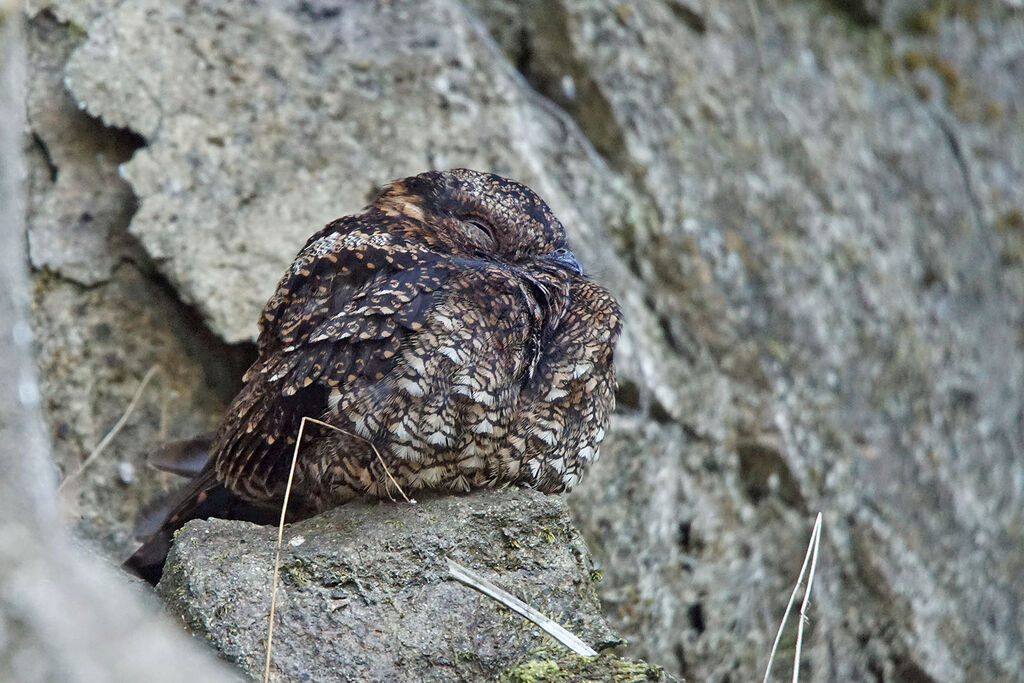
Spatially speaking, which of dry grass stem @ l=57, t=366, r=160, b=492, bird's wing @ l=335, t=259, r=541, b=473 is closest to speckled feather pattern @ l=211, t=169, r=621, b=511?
bird's wing @ l=335, t=259, r=541, b=473

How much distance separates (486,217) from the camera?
3596 mm

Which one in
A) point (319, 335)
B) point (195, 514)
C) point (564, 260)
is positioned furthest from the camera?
point (564, 260)

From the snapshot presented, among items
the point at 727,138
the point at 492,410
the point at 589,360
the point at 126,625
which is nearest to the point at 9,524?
the point at 126,625

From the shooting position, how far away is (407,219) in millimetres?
3541

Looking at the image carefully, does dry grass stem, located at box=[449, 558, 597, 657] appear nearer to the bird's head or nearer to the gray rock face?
the bird's head

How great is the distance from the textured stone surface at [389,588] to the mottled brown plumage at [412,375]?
139 millimetres

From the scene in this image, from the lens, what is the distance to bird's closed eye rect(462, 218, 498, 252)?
3.59 m

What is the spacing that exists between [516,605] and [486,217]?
4.49ft

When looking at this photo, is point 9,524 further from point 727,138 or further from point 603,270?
point 727,138

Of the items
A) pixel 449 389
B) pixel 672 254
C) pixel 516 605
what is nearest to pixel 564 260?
pixel 449 389

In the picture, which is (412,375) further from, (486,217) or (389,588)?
(486,217)

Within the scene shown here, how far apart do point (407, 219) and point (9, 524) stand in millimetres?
2457

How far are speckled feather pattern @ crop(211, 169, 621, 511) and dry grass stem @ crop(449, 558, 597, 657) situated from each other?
0.27 metres

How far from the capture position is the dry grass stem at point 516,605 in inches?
109
